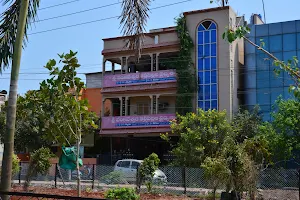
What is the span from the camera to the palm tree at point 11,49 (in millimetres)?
8258

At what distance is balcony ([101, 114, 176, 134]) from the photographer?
111ft

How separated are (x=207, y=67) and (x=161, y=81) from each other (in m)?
3.73

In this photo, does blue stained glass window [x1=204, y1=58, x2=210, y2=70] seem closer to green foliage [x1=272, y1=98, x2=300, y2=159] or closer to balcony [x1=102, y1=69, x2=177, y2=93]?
balcony [x1=102, y1=69, x2=177, y2=93]

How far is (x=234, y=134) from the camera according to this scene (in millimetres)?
27750

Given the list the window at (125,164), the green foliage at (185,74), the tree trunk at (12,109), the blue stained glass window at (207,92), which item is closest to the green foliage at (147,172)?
the window at (125,164)

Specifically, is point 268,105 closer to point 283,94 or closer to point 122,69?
point 283,94

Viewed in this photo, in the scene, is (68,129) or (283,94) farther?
(283,94)

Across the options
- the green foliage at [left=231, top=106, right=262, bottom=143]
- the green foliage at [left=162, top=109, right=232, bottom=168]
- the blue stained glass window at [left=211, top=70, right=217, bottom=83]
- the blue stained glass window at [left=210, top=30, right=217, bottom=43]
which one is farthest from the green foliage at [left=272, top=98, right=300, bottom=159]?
the blue stained glass window at [left=210, top=30, right=217, bottom=43]

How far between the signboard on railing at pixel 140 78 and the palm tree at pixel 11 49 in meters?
24.6

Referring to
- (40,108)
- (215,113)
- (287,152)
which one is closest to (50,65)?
(40,108)

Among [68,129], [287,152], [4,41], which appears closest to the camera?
[4,41]

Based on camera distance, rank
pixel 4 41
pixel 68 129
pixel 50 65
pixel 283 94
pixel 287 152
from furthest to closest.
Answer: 1. pixel 283 94
2. pixel 287 152
3. pixel 68 129
4. pixel 50 65
5. pixel 4 41

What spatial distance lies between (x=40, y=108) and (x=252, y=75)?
23.5 m

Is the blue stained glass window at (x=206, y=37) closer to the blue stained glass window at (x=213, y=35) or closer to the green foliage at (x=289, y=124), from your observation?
the blue stained glass window at (x=213, y=35)
